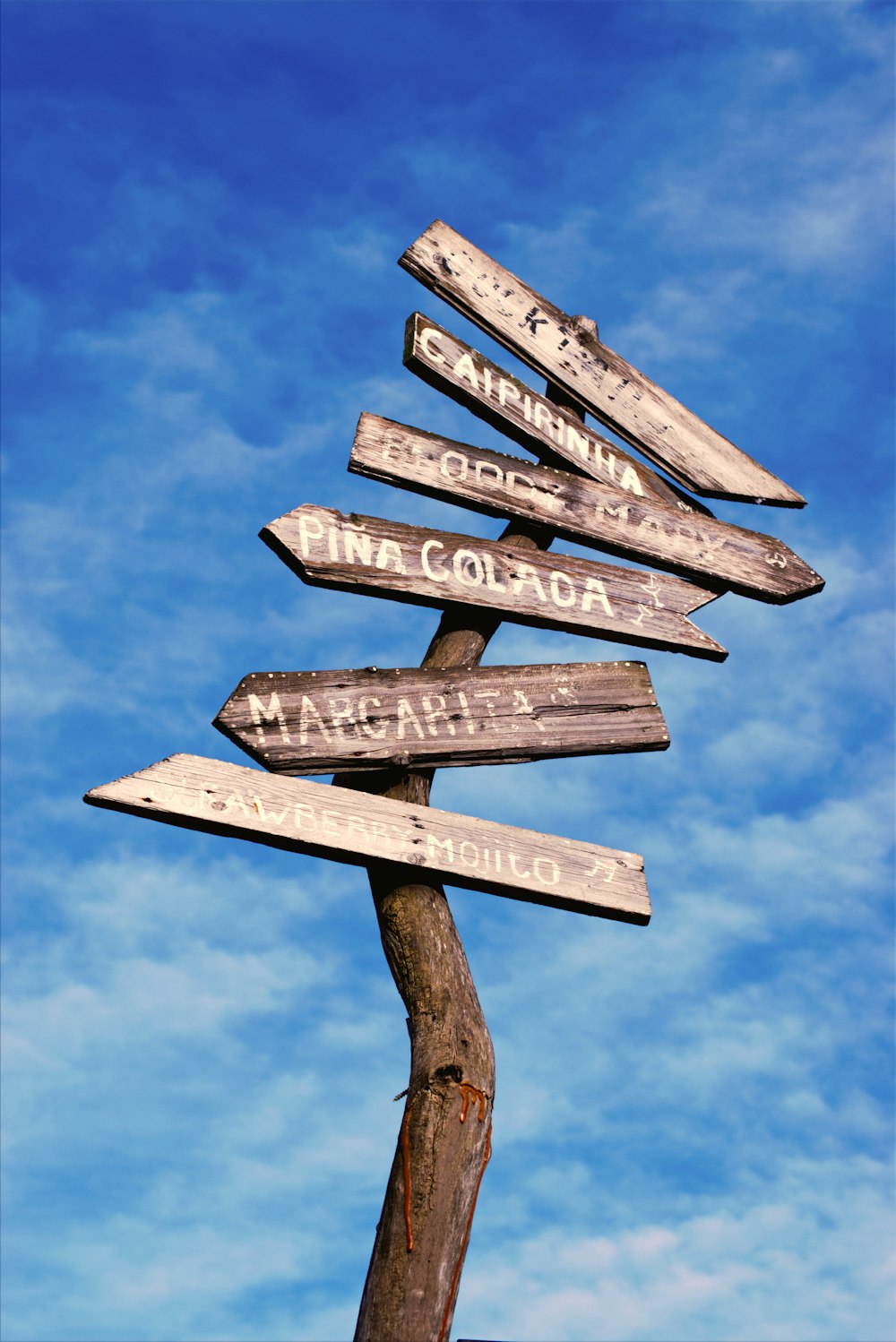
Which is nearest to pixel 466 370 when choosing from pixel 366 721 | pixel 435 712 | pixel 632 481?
pixel 632 481

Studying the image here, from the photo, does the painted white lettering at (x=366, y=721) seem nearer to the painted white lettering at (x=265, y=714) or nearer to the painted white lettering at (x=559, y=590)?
the painted white lettering at (x=265, y=714)

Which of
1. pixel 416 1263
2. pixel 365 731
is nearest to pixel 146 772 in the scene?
pixel 365 731

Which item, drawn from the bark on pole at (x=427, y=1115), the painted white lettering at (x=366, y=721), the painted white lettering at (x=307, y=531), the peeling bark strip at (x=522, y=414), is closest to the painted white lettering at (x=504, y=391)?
the peeling bark strip at (x=522, y=414)

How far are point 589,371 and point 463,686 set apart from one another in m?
2.02

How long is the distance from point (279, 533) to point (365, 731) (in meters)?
0.84

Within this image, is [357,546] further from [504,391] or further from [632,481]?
[632,481]

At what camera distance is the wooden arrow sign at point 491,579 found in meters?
5.25

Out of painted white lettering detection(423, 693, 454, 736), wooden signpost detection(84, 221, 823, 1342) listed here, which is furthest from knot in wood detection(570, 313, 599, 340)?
painted white lettering detection(423, 693, 454, 736)

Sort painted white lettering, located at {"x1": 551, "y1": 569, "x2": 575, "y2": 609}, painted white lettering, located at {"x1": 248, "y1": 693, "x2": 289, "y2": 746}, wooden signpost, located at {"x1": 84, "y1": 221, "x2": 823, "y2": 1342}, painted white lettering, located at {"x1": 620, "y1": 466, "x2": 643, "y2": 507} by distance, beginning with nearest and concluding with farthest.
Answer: wooden signpost, located at {"x1": 84, "y1": 221, "x2": 823, "y2": 1342} < painted white lettering, located at {"x1": 248, "y1": 693, "x2": 289, "y2": 746} < painted white lettering, located at {"x1": 551, "y1": 569, "x2": 575, "y2": 609} < painted white lettering, located at {"x1": 620, "y1": 466, "x2": 643, "y2": 507}

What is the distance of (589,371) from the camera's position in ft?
21.4

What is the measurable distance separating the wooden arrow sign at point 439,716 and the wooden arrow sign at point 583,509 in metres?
0.70

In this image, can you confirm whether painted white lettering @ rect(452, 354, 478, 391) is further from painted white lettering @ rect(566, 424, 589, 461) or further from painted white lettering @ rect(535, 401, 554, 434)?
painted white lettering @ rect(566, 424, 589, 461)

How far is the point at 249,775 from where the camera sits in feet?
15.7

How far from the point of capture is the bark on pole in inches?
167
